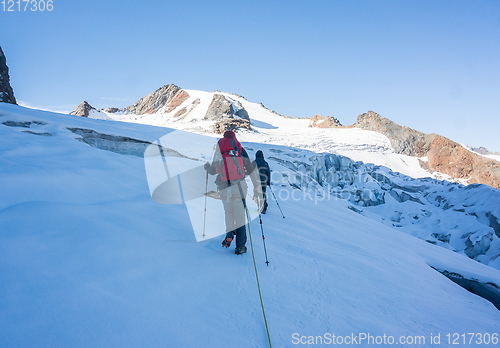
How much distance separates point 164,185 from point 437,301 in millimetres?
6263

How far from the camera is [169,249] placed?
3.50 m

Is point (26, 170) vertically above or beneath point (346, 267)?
above

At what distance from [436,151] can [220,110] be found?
59250mm

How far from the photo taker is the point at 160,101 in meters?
106

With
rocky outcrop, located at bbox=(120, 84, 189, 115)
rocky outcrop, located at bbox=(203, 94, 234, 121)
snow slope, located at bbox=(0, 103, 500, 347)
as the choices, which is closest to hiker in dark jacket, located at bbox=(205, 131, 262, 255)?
snow slope, located at bbox=(0, 103, 500, 347)

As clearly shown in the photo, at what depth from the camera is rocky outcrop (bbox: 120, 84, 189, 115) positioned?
101162mm

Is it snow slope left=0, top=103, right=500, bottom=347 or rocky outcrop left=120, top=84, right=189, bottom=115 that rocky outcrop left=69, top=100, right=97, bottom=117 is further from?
snow slope left=0, top=103, right=500, bottom=347

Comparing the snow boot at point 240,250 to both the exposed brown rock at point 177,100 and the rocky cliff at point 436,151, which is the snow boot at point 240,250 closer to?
the rocky cliff at point 436,151

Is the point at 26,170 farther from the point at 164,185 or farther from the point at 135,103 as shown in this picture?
the point at 135,103

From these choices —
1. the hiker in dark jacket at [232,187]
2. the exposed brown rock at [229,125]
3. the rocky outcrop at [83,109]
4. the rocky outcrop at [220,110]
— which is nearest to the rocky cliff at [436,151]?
the exposed brown rock at [229,125]

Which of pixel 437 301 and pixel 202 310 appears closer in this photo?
→ pixel 202 310

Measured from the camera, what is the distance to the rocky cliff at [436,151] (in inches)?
2272

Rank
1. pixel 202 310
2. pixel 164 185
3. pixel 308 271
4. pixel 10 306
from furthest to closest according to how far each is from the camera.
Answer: pixel 164 185 < pixel 308 271 < pixel 202 310 < pixel 10 306

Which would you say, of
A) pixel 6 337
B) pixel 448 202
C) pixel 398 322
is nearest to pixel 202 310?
pixel 6 337
